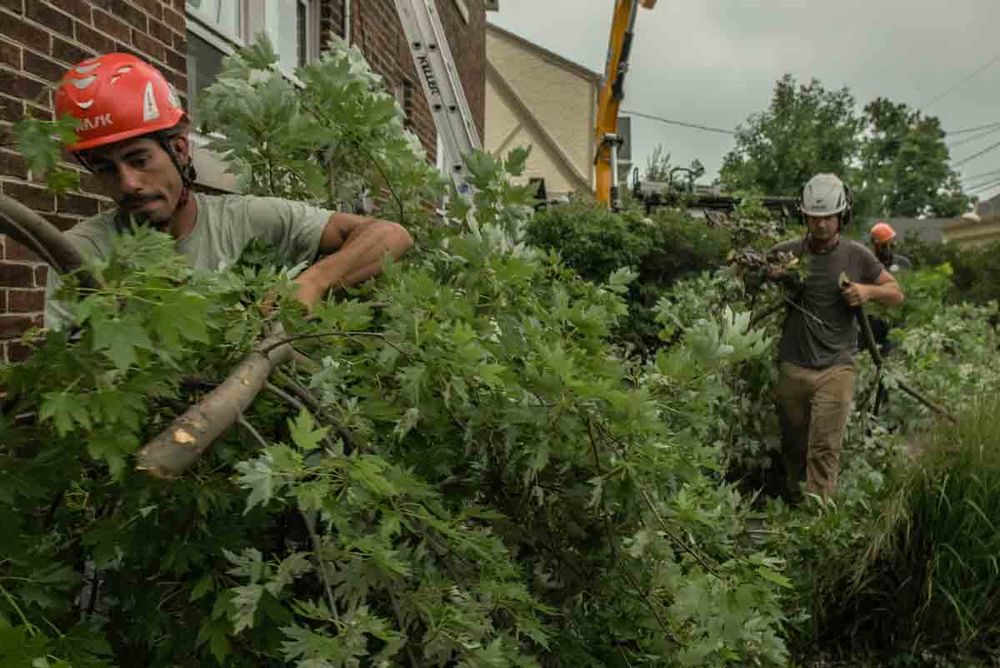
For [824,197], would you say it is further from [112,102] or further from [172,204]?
[112,102]

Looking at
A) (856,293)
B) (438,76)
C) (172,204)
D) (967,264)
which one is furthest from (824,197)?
(967,264)

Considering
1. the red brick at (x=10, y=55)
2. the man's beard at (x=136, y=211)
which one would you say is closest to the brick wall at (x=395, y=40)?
the red brick at (x=10, y=55)

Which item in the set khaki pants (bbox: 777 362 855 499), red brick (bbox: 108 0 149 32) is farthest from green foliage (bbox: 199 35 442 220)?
khaki pants (bbox: 777 362 855 499)

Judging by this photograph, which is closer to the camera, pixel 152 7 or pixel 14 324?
pixel 14 324

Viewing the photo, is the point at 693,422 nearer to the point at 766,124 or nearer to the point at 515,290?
the point at 515,290

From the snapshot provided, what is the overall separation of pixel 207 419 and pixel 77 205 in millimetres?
2766

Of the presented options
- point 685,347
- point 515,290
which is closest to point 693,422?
point 685,347

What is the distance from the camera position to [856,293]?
5531 mm

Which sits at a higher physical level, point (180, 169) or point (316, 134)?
point (316, 134)

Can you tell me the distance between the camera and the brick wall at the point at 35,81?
129 inches

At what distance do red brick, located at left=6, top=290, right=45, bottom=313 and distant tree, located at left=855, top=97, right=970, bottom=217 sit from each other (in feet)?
207

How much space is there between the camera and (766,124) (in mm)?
60656

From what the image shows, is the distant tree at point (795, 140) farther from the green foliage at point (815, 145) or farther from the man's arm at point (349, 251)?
the man's arm at point (349, 251)

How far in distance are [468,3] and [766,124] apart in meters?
50.3
